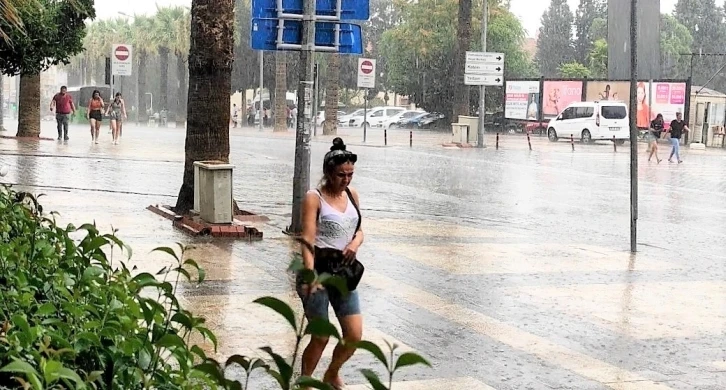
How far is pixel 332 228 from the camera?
20.1ft

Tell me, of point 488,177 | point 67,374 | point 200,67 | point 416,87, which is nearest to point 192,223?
point 200,67

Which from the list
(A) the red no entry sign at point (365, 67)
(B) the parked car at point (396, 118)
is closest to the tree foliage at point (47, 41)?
(A) the red no entry sign at point (365, 67)

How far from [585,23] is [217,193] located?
103 metres

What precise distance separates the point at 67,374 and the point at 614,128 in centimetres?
4533

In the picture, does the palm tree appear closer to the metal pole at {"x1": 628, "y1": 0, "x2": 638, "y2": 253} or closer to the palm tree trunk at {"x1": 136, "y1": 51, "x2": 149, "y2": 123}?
the palm tree trunk at {"x1": 136, "y1": 51, "x2": 149, "y2": 123}

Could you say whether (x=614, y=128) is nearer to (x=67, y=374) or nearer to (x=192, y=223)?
(x=192, y=223)

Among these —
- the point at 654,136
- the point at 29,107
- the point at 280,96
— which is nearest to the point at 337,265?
the point at 29,107

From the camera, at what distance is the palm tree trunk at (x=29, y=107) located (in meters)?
31.2

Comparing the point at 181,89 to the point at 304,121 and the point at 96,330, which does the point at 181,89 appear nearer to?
the point at 304,121

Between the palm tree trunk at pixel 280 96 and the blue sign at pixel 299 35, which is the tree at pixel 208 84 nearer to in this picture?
the blue sign at pixel 299 35

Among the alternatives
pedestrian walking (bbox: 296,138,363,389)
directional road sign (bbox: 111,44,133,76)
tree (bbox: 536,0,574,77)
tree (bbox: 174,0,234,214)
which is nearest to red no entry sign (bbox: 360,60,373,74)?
directional road sign (bbox: 111,44,133,76)

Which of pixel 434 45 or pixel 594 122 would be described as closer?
pixel 594 122

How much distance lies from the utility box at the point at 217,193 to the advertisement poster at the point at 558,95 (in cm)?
4291

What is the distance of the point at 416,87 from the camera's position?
70.6 meters
